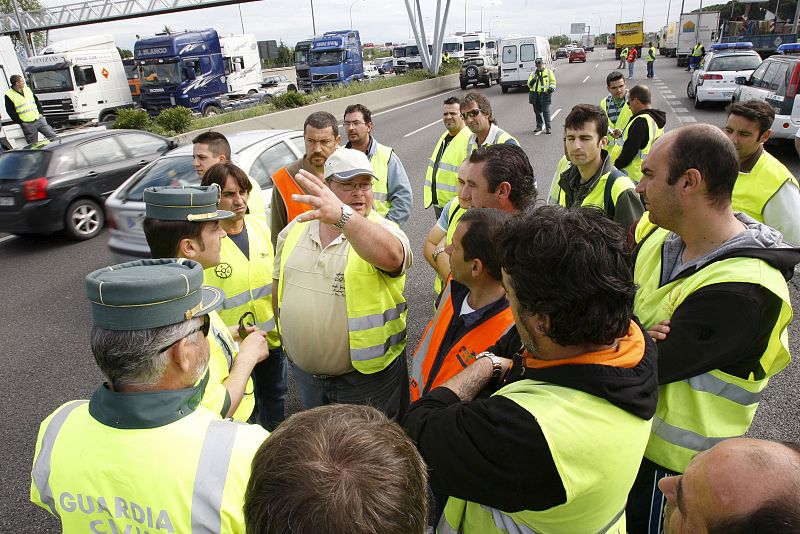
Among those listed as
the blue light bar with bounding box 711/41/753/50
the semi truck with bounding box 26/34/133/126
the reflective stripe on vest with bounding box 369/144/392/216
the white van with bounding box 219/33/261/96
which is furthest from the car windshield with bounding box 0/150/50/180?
the blue light bar with bounding box 711/41/753/50

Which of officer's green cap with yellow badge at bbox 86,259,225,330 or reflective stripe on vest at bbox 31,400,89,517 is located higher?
officer's green cap with yellow badge at bbox 86,259,225,330

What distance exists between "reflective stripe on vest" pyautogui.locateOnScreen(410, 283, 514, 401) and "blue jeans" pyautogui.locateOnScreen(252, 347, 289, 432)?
4.66ft

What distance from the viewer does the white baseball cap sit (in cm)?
267

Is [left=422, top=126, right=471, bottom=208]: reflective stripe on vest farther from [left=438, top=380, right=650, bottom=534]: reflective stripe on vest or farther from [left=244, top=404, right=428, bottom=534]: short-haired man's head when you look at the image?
[left=244, top=404, right=428, bottom=534]: short-haired man's head

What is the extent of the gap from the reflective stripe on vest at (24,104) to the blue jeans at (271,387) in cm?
1441

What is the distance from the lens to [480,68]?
97.5ft

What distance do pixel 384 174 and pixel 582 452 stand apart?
3877 millimetres

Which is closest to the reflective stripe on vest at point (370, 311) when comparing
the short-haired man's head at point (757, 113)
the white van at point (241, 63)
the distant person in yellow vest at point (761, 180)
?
the distant person in yellow vest at point (761, 180)

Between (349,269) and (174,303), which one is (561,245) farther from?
(349,269)

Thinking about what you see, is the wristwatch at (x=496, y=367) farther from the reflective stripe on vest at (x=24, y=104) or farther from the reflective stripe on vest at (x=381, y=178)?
the reflective stripe on vest at (x=24, y=104)

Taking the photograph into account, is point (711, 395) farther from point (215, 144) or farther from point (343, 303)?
point (215, 144)

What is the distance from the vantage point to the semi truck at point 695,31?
38.1 meters

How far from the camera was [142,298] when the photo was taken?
1481 mm

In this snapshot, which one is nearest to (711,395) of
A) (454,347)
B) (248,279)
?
(454,347)
